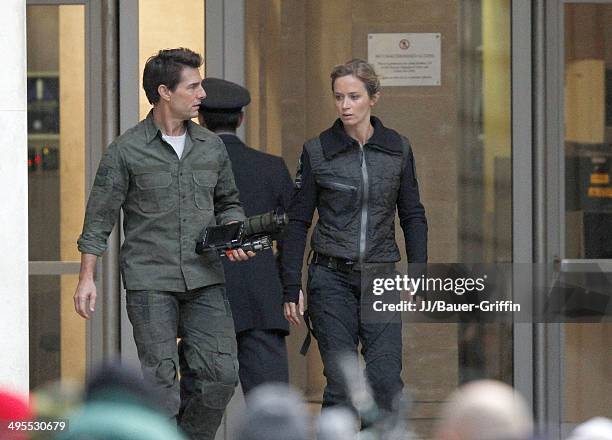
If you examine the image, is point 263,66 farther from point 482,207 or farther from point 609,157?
point 609,157

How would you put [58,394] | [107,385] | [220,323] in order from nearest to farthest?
[107,385] → [58,394] → [220,323]

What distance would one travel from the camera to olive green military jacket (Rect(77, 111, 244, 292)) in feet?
18.8

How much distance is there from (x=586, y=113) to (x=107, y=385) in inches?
226

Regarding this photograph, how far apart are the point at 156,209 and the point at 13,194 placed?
0.94m

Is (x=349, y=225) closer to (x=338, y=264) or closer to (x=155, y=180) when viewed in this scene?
(x=338, y=264)

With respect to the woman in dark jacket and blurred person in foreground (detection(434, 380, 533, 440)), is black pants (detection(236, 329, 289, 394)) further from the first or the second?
blurred person in foreground (detection(434, 380, 533, 440))

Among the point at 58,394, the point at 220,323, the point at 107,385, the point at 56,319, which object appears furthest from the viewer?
the point at 56,319

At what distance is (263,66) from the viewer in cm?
777

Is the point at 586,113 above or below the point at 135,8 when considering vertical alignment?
below

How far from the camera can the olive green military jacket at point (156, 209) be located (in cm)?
572

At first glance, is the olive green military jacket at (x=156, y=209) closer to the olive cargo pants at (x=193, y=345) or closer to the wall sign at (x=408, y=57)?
the olive cargo pants at (x=193, y=345)

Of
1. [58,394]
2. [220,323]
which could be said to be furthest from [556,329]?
[58,394]

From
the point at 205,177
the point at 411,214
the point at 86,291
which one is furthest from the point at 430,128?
the point at 86,291

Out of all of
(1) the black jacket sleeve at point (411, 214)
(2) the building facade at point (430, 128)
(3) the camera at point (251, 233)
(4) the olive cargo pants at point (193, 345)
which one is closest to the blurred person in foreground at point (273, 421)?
(3) the camera at point (251, 233)
